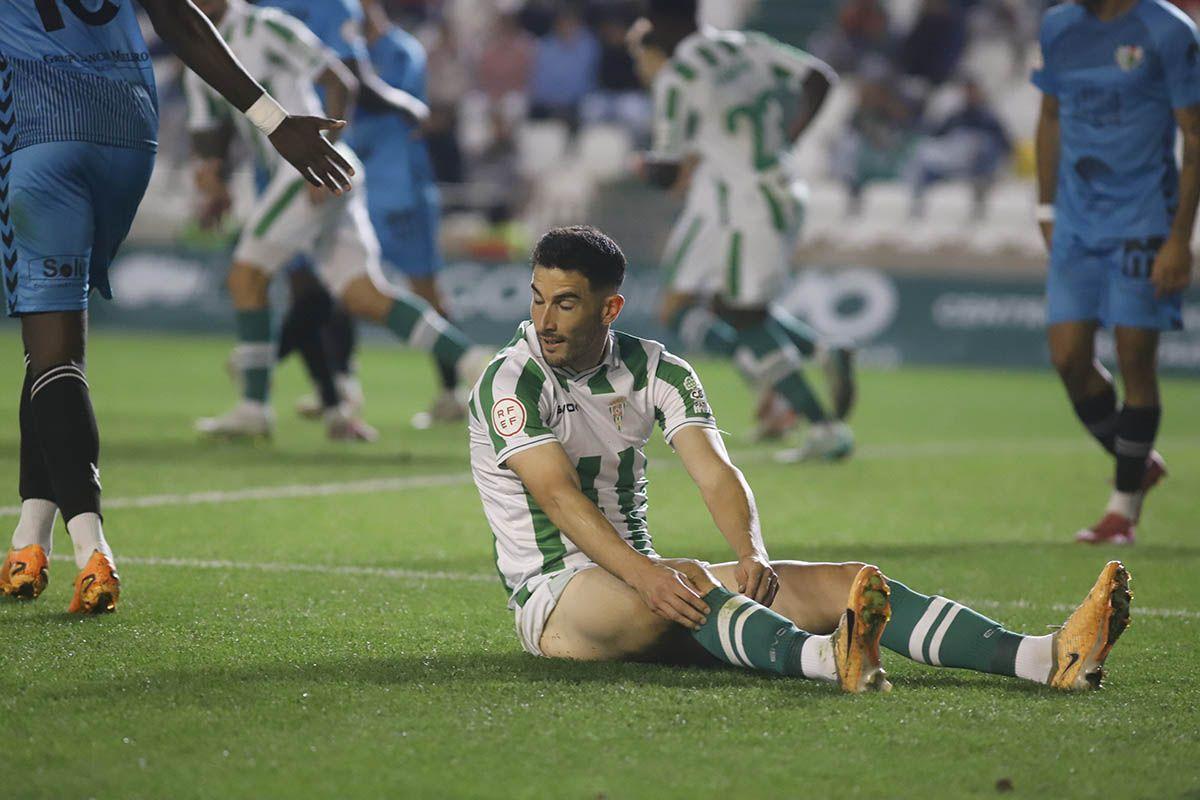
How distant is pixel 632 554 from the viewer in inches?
147

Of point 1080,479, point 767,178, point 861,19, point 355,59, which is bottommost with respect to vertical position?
point 1080,479

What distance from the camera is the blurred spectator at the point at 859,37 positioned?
20000 millimetres

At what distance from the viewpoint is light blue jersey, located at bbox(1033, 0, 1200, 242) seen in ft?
20.3

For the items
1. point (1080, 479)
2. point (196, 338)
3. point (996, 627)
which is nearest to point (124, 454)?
point (1080, 479)

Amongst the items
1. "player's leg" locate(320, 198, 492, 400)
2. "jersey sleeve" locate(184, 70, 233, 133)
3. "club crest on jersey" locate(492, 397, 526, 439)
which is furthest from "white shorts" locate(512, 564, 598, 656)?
"jersey sleeve" locate(184, 70, 233, 133)

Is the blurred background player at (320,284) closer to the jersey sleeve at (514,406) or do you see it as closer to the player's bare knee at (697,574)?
the jersey sleeve at (514,406)

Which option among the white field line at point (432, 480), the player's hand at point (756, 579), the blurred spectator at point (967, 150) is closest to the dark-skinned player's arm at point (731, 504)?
the player's hand at point (756, 579)

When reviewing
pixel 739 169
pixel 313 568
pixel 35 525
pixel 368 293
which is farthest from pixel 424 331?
pixel 35 525

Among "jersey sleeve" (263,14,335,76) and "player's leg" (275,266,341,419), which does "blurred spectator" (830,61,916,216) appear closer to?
"player's leg" (275,266,341,419)

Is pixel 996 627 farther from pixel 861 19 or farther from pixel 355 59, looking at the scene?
pixel 861 19

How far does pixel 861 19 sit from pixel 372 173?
35.3 ft

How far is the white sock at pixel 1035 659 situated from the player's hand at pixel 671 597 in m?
0.71

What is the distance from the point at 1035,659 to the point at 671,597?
2.69 feet

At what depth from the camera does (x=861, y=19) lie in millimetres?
20141
